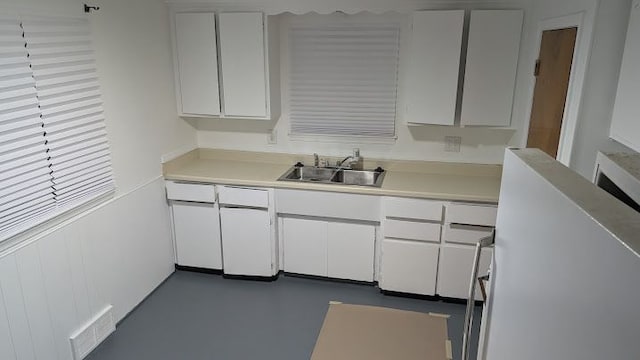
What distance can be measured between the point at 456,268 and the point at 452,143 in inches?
39.6

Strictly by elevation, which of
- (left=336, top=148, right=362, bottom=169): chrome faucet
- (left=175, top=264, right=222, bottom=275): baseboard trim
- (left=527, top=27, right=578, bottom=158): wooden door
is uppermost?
(left=527, top=27, right=578, bottom=158): wooden door

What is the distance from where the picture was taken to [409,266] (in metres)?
3.23

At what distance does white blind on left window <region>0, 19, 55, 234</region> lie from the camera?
205cm

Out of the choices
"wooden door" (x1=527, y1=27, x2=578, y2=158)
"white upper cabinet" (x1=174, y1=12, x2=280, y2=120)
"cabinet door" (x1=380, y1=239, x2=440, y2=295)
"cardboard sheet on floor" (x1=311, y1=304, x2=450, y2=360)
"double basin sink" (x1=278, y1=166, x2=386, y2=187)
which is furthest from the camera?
"double basin sink" (x1=278, y1=166, x2=386, y2=187)

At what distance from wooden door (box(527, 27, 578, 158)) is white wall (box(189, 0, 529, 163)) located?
1.19 ft

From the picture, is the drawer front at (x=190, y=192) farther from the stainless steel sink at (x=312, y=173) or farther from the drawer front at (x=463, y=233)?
the drawer front at (x=463, y=233)

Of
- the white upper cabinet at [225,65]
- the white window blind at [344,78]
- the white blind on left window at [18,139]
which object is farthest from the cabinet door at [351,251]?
the white blind on left window at [18,139]

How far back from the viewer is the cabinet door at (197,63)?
333 cm

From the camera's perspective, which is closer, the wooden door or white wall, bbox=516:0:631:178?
white wall, bbox=516:0:631:178

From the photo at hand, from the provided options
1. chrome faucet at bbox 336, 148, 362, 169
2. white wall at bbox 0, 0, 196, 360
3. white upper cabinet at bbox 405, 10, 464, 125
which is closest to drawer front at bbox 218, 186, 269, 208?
white wall at bbox 0, 0, 196, 360

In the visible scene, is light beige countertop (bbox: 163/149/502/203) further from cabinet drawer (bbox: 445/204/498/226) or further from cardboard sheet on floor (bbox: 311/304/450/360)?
cardboard sheet on floor (bbox: 311/304/450/360)

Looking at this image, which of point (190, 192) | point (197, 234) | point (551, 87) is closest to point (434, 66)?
point (551, 87)

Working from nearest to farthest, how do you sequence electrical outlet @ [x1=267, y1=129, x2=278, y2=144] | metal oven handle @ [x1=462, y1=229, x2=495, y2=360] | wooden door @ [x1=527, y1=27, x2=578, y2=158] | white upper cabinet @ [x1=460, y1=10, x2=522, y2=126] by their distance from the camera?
metal oven handle @ [x1=462, y1=229, x2=495, y2=360]
wooden door @ [x1=527, y1=27, x2=578, y2=158]
white upper cabinet @ [x1=460, y1=10, x2=522, y2=126]
electrical outlet @ [x1=267, y1=129, x2=278, y2=144]

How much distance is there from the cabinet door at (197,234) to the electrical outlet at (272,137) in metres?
0.78
